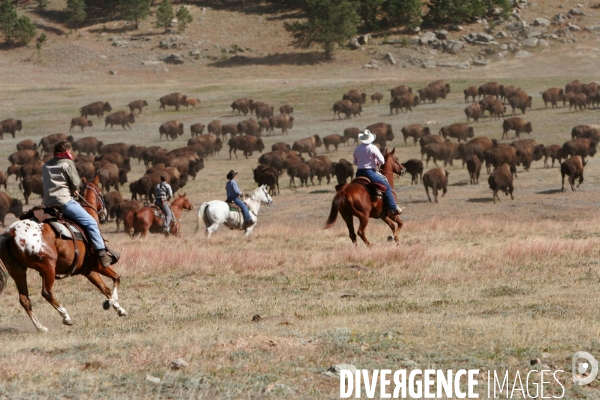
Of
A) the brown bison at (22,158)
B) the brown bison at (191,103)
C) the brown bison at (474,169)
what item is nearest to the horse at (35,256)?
the brown bison at (474,169)

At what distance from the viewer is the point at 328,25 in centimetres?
8088

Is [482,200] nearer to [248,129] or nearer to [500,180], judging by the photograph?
[500,180]

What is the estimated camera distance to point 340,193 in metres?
18.7

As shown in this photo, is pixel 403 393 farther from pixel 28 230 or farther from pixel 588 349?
pixel 28 230

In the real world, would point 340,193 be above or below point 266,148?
A: above

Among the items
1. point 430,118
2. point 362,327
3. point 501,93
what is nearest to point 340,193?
→ point 362,327

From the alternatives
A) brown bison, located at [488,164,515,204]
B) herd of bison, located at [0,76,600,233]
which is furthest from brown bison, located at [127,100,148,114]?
brown bison, located at [488,164,515,204]

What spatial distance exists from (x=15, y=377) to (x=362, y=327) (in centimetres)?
404

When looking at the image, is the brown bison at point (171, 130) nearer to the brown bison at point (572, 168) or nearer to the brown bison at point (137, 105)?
the brown bison at point (137, 105)

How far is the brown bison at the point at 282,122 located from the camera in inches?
2253

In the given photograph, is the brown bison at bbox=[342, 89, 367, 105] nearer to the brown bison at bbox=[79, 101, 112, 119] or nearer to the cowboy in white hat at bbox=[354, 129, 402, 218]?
the brown bison at bbox=[79, 101, 112, 119]

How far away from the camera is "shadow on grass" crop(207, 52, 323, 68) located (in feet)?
274

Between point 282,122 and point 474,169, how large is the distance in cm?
2227

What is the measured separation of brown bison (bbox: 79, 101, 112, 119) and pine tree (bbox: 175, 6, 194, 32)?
27528mm
